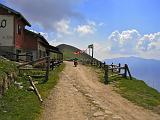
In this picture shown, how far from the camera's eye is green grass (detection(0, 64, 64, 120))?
16.1 m

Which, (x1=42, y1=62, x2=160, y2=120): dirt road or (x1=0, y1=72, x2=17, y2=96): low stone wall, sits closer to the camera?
(x1=42, y1=62, x2=160, y2=120): dirt road

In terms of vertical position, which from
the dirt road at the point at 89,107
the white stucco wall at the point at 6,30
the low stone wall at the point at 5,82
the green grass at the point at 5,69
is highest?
the white stucco wall at the point at 6,30

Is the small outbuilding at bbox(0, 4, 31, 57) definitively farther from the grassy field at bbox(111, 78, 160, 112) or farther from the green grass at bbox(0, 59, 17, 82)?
the grassy field at bbox(111, 78, 160, 112)

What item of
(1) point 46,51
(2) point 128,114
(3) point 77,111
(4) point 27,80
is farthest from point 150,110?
(1) point 46,51

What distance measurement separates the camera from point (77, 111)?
58.8 feet

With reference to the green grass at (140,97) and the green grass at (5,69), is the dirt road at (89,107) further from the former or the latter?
the green grass at (5,69)

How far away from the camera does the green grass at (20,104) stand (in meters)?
16.1

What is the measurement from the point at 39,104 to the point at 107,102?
3988mm

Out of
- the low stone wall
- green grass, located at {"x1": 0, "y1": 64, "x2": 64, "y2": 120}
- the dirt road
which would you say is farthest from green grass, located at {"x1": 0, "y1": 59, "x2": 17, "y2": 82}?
the dirt road

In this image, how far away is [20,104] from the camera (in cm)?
1845

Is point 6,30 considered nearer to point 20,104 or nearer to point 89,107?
point 20,104

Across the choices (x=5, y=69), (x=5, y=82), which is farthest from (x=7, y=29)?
(x=5, y=82)

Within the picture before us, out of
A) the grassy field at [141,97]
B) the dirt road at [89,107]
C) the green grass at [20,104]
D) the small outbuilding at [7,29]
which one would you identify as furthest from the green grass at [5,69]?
the small outbuilding at [7,29]

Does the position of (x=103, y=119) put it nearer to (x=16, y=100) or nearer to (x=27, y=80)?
(x=16, y=100)
